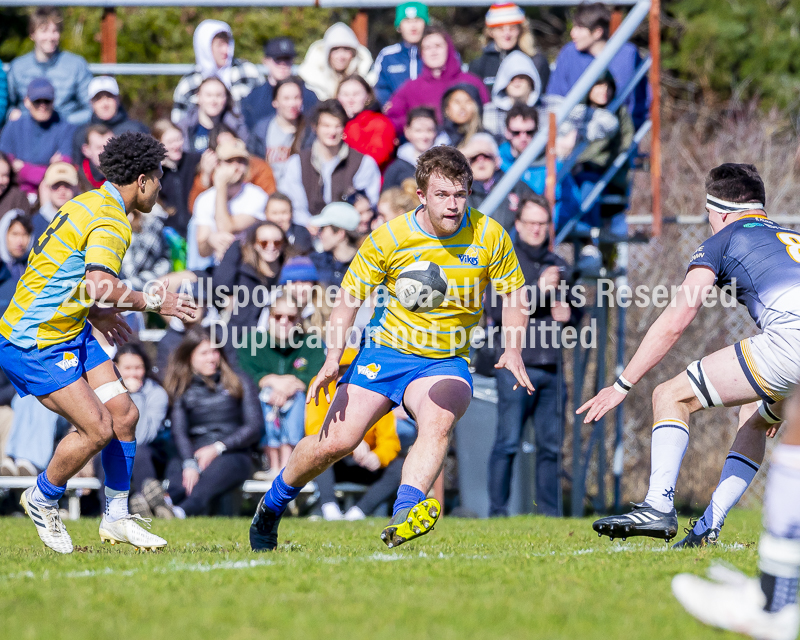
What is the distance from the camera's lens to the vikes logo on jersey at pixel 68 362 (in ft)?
19.6

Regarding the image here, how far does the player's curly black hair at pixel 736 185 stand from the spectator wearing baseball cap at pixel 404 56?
630 cm

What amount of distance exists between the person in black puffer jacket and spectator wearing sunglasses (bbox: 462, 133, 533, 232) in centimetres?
279

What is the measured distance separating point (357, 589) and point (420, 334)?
1.91 metres

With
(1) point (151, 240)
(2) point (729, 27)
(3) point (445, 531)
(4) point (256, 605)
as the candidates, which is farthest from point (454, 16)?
(4) point (256, 605)

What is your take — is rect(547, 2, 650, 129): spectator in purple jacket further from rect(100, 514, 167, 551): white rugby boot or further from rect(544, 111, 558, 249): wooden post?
rect(100, 514, 167, 551): white rugby boot

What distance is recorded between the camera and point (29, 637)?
3.64 m

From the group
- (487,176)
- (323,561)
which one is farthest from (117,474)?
(487,176)

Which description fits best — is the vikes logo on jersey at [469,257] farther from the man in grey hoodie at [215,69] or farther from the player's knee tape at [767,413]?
the man in grey hoodie at [215,69]

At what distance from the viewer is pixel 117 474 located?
6.28m

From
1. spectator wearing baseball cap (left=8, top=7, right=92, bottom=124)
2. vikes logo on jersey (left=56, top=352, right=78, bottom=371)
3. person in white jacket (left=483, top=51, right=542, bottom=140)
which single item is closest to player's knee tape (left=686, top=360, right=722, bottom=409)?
vikes logo on jersey (left=56, top=352, right=78, bottom=371)

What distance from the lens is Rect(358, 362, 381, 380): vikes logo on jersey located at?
606cm

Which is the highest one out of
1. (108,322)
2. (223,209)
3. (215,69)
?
(215,69)

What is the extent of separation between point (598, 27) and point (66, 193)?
5.66 metres

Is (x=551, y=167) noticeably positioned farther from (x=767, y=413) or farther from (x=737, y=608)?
(x=737, y=608)
